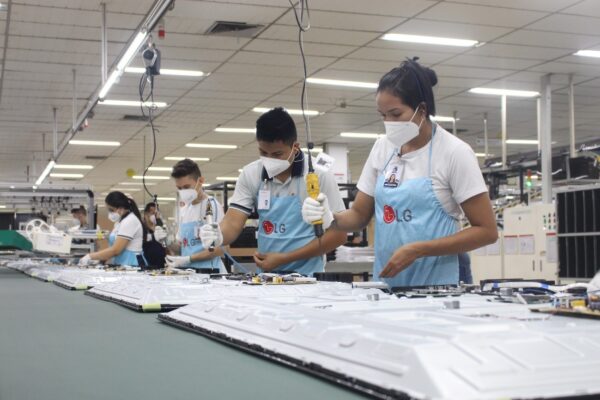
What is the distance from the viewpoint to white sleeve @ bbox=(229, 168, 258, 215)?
2.88 m

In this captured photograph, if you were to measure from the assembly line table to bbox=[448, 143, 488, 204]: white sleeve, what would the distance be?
0.94m

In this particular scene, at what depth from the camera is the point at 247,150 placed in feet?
46.2

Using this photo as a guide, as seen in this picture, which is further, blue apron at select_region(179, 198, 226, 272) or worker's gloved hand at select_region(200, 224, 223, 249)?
blue apron at select_region(179, 198, 226, 272)

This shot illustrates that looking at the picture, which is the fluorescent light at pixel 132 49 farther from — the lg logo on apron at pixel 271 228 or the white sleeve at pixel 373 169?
the white sleeve at pixel 373 169

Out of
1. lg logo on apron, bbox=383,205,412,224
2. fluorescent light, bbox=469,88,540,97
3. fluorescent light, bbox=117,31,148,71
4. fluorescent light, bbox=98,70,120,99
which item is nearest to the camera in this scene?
lg logo on apron, bbox=383,205,412,224

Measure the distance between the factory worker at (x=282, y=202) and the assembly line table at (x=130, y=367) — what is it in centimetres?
111

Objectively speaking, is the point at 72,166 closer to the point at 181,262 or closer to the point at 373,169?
the point at 181,262

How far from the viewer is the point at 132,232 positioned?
4.86m

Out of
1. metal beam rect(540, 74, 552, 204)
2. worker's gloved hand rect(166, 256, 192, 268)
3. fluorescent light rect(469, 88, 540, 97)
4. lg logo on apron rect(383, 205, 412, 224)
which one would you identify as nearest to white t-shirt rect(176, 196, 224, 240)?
worker's gloved hand rect(166, 256, 192, 268)

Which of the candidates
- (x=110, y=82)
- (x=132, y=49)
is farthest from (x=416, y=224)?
(x=110, y=82)

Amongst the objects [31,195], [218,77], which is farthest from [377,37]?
[31,195]

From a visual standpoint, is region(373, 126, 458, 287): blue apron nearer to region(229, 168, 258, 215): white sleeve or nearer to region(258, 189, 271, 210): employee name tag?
region(258, 189, 271, 210): employee name tag

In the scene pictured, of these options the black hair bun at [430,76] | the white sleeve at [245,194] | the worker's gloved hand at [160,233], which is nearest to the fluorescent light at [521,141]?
the worker's gloved hand at [160,233]

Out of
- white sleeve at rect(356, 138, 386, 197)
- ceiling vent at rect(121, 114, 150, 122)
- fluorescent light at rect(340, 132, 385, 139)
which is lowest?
white sleeve at rect(356, 138, 386, 197)
